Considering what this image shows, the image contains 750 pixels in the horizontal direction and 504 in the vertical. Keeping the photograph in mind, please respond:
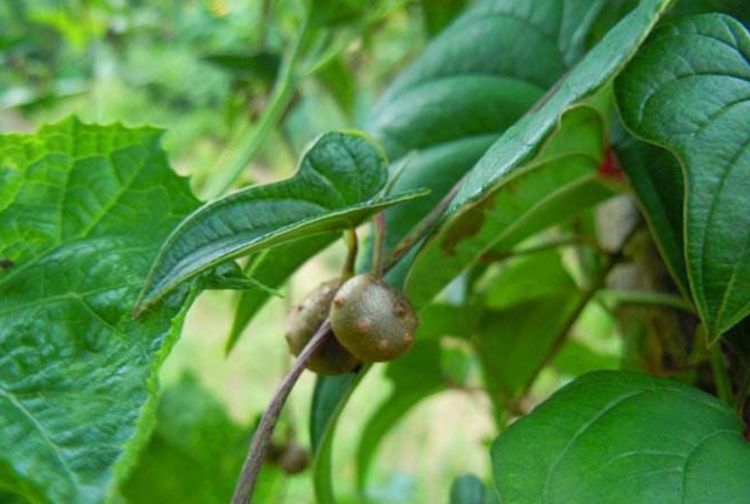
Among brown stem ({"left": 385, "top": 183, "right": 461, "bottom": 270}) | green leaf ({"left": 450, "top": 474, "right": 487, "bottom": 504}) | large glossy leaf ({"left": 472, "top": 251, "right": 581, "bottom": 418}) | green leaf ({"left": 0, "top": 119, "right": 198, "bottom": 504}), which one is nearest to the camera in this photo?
green leaf ({"left": 0, "top": 119, "right": 198, "bottom": 504})

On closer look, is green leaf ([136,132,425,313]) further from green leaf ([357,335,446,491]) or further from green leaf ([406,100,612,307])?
green leaf ([357,335,446,491])

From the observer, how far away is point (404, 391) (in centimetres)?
72

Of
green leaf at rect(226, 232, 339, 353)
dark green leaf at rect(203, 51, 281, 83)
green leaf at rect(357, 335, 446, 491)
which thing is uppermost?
Answer: dark green leaf at rect(203, 51, 281, 83)

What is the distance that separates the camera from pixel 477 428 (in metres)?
2.20

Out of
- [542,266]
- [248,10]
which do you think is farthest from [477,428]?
[542,266]

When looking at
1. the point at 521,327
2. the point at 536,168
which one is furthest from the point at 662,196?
the point at 521,327

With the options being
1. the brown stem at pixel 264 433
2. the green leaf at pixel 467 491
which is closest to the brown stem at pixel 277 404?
the brown stem at pixel 264 433

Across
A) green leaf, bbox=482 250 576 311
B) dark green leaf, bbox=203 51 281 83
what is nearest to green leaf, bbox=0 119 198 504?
green leaf, bbox=482 250 576 311

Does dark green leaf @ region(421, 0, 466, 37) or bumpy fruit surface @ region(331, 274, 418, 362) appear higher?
dark green leaf @ region(421, 0, 466, 37)

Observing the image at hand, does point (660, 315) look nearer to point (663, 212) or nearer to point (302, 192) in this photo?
point (663, 212)

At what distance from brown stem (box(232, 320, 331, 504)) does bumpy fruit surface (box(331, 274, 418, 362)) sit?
0.01 m

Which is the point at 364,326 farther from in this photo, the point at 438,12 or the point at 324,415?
the point at 438,12

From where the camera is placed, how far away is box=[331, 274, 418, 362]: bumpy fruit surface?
336mm

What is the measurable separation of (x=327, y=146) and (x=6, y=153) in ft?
0.36
